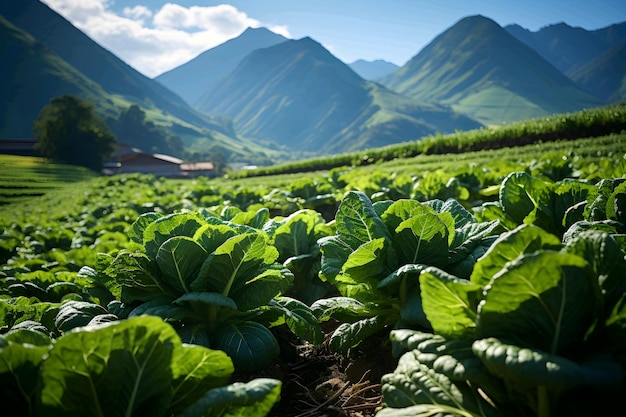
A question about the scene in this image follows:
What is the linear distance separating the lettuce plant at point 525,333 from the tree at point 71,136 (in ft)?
130

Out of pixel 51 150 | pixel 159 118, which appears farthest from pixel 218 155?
pixel 51 150

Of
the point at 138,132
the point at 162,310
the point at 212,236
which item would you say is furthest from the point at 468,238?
the point at 138,132

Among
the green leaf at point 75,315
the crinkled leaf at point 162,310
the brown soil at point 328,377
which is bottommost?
the brown soil at point 328,377

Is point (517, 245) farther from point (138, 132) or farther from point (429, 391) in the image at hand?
point (138, 132)

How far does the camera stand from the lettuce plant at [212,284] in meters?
2.16

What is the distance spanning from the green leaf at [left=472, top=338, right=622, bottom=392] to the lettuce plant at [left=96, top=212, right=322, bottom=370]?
129 cm

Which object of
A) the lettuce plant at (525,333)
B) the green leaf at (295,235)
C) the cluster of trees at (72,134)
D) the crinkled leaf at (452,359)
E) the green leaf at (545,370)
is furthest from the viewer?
the cluster of trees at (72,134)

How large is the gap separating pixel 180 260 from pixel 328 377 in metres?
1.08

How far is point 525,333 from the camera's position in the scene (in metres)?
1.38

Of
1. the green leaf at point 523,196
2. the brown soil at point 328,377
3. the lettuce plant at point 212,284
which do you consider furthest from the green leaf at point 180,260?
the green leaf at point 523,196

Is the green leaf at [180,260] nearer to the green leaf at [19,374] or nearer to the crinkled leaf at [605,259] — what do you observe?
the green leaf at [19,374]

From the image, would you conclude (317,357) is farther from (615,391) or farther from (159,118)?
(159,118)

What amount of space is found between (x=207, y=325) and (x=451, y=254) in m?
1.45

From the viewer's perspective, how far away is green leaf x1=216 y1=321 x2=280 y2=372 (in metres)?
2.13
